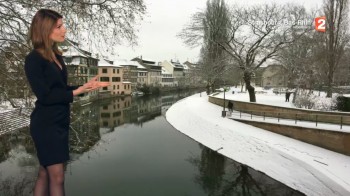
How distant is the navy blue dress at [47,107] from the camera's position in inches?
80.8

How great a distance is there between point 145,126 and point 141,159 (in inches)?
496

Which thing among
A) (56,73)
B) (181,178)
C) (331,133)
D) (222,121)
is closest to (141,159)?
(181,178)

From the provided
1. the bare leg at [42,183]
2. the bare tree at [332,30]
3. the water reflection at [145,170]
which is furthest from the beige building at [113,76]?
the bare leg at [42,183]

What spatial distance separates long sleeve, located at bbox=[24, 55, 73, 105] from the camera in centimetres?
204

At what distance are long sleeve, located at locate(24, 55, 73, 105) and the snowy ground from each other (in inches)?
494

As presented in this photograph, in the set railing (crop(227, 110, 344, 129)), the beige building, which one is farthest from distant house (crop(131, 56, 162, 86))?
railing (crop(227, 110, 344, 129))

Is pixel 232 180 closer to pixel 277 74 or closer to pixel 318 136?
pixel 318 136

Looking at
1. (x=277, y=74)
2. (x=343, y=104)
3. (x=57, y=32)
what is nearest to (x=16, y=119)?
(x=57, y=32)

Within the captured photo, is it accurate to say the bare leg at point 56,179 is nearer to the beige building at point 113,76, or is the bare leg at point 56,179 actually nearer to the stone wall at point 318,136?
the stone wall at point 318,136

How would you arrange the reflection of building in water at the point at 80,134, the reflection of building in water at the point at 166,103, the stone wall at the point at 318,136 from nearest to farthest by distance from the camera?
the reflection of building in water at the point at 80,134, the stone wall at the point at 318,136, the reflection of building in water at the point at 166,103

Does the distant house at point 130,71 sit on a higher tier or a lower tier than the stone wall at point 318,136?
higher

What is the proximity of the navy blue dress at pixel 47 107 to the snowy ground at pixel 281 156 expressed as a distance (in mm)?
12411

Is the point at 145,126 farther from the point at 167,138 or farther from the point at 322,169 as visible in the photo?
the point at 322,169

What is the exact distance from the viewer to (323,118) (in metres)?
19.1
